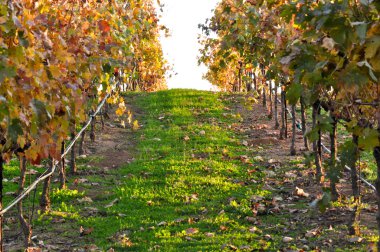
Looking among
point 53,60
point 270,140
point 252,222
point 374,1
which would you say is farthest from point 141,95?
point 374,1

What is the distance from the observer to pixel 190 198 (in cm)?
1299

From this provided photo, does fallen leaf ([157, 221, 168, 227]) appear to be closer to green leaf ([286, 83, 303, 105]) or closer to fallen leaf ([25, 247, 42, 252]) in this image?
fallen leaf ([25, 247, 42, 252])

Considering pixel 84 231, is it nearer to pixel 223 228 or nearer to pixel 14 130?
pixel 223 228

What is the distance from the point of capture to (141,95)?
33062 mm

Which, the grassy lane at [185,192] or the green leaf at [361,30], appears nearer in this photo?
the green leaf at [361,30]

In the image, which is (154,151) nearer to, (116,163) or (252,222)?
(116,163)

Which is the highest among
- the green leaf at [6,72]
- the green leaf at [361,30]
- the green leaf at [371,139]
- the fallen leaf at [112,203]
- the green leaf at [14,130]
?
the green leaf at [361,30]

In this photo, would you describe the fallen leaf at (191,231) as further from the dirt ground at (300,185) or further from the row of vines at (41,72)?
the row of vines at (41,72)

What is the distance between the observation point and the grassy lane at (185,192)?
33.4 ft

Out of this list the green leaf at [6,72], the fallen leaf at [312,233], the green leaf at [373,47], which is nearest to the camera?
the green leaf at [373,47]

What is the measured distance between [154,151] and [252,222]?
8.06m

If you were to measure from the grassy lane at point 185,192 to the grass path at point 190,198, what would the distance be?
0.02m

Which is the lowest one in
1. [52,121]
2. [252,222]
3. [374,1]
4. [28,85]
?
[252,222]

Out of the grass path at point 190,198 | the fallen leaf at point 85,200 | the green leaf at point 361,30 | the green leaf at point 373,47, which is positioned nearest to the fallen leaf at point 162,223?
the grass path at point 190,198
